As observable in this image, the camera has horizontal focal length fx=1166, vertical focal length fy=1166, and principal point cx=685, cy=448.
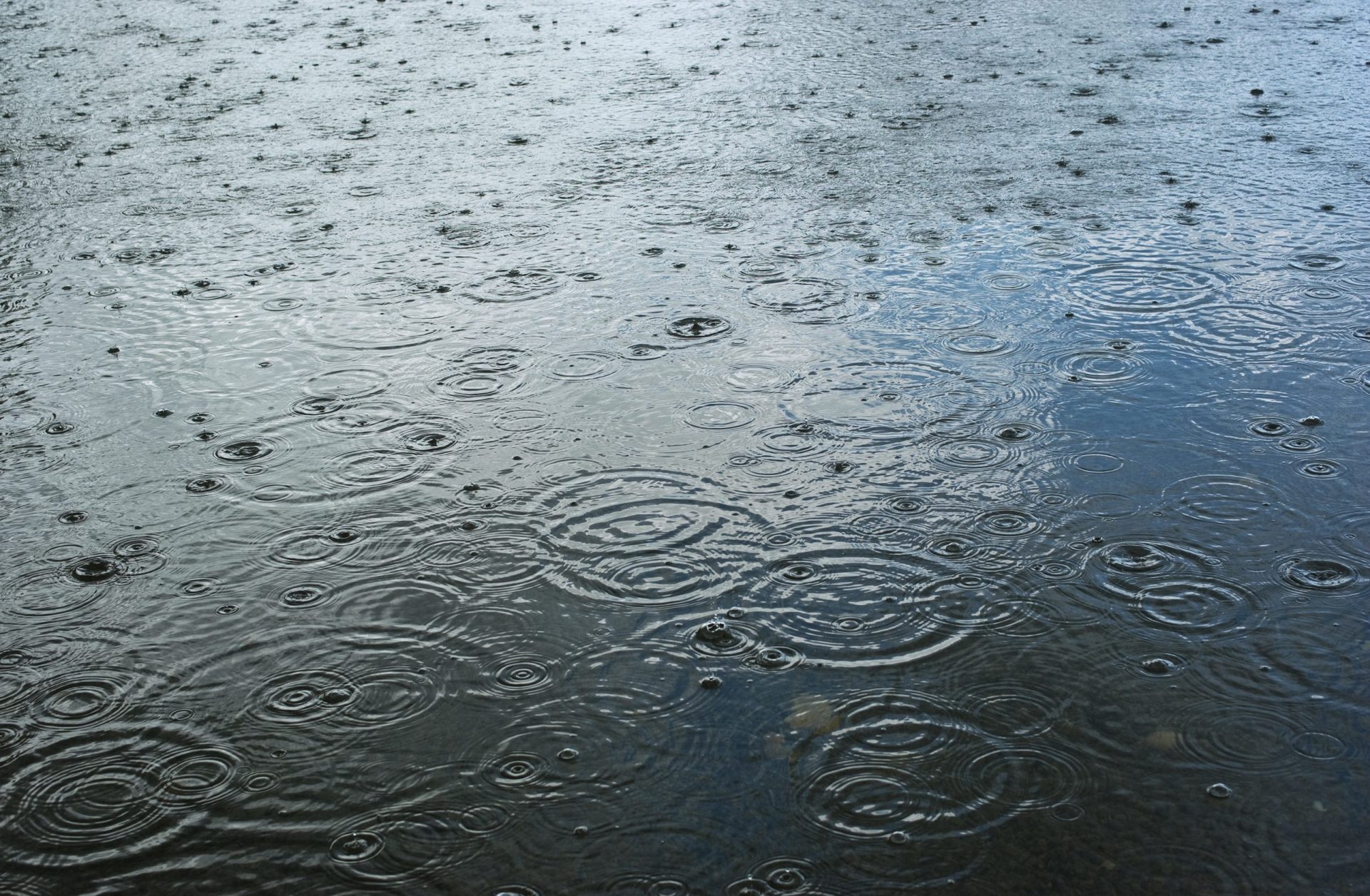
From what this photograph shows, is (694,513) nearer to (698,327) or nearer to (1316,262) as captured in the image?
(698,327)

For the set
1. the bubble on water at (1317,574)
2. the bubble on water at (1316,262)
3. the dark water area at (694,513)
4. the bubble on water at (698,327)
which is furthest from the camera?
the bubble on water at (1316,262)

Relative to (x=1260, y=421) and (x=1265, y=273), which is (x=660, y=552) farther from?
(x=1265, y=273)

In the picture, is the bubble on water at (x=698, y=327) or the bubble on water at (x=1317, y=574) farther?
the bubble on water at (x=698, y=327)

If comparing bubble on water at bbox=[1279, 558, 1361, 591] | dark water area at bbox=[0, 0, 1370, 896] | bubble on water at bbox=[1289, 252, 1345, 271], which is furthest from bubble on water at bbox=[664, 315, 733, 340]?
bubble on water at bbox=[1289, 252, 1345, 271]

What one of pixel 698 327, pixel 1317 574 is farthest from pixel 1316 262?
pixel 698 327

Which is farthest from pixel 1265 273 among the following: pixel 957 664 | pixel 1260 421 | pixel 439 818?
pixel 439 818

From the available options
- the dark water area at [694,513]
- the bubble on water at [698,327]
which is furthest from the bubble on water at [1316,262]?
the bubble on water at [698,327]

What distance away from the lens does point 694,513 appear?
2.89 metres

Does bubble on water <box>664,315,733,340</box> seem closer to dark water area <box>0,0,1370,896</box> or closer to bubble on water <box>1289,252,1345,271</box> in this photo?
dark water area <box>0,0,1370,896</box>

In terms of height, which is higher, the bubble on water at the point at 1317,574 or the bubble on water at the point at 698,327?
the bubble on water at the point at 698,327

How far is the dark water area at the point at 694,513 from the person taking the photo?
6.58 feet

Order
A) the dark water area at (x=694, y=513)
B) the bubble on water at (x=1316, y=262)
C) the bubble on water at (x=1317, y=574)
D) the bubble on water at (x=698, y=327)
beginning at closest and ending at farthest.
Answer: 1. the dark water area at (x=694, y=513)
2. the bubble on water at (x=1317, y=574)
3. the bubble on water at (x=698, y=327)
4. the bubble on water at (x=1316, y=262)

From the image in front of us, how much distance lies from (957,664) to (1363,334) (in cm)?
224

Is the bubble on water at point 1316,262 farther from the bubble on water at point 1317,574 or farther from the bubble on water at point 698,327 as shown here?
the bubble on water at point 698,327
